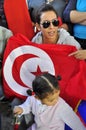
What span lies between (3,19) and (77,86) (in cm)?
63

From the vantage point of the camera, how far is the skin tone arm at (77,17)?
1.75 meters

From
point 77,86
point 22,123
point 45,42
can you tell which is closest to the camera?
point 22,123

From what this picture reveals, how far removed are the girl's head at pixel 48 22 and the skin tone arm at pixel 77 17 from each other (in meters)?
0.17

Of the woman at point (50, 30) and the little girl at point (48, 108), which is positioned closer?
the little girl at point (48, 108)

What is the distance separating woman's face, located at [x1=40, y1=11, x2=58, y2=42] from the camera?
1593mm

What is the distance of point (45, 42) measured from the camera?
66.4 inches

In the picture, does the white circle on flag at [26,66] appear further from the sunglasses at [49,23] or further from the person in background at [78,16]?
the person in background at [78,16]

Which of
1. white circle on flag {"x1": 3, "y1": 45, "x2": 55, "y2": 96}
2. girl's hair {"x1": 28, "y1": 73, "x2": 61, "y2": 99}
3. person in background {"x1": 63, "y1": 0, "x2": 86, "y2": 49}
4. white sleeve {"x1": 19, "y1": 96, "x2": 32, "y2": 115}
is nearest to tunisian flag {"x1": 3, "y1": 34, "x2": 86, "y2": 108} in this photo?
white circle on flag {"x1": 3, "y1": 45, "x2": 55, "y2": 96}

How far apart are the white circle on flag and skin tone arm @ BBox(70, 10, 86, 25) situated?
0.35 m

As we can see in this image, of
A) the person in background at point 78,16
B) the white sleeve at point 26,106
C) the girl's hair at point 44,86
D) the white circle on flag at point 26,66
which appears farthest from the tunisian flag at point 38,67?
the person in background at point 78,16

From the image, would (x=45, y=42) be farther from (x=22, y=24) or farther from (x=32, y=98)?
(x=32, y=98)

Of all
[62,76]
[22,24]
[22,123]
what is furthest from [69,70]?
[22,24]

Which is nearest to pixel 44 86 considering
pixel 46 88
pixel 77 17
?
pixel 46 88

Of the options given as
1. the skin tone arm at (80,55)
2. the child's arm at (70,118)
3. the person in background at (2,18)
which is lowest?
the child's arm at (70,118)
